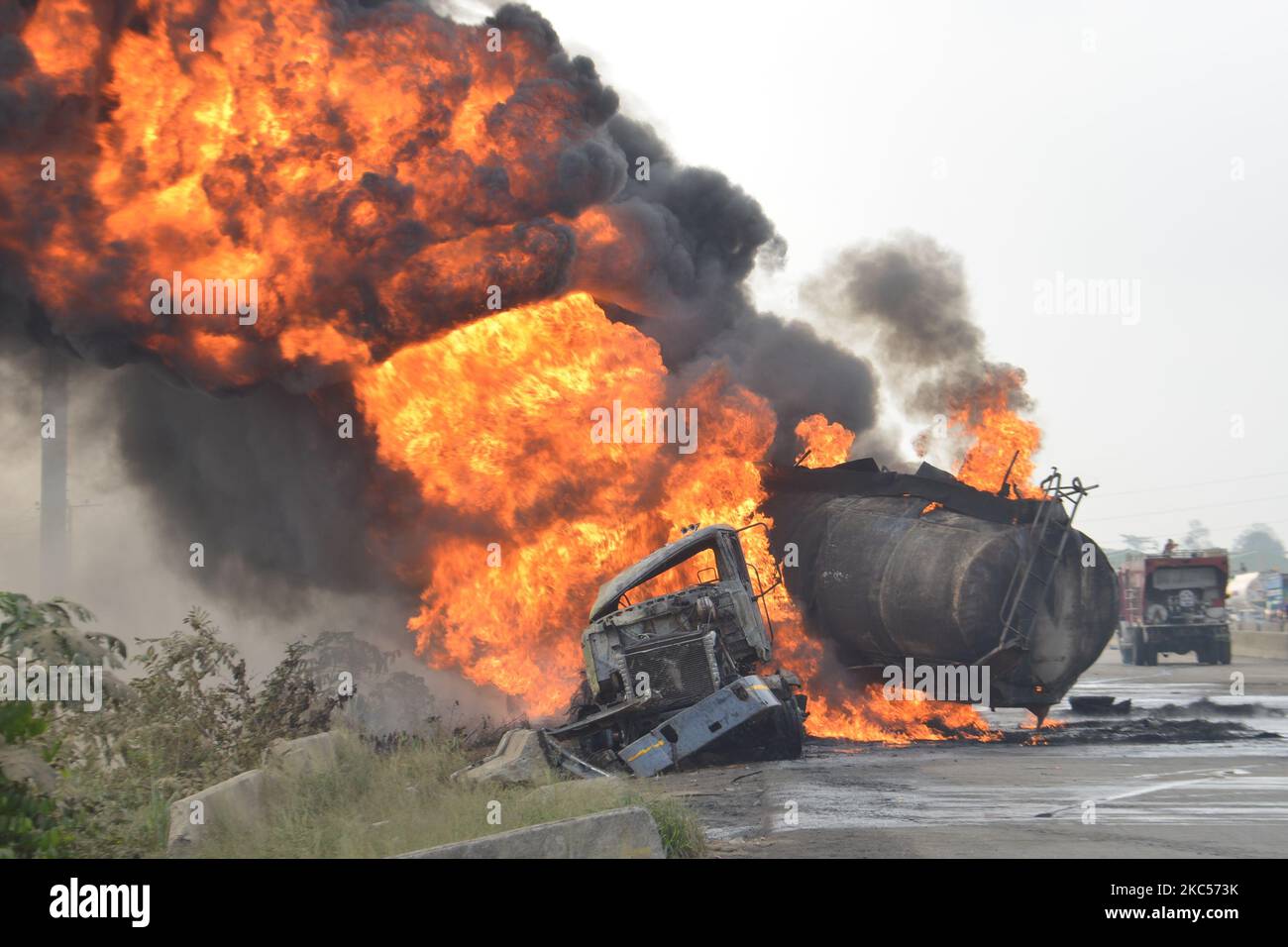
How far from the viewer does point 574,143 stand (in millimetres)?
19828

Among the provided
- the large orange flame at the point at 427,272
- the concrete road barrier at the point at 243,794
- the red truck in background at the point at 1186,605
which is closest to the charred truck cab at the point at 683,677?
the concrete road barrier at the point at 243,794

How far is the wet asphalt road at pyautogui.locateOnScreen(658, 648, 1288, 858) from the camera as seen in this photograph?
9492 mm

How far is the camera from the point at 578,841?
8.72m

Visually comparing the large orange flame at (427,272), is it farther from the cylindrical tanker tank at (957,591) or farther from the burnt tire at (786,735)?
the burnt tire at (786,735)

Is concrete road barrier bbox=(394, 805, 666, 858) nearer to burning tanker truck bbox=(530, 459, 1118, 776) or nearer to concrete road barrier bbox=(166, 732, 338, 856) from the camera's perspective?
concrete road barrier bbox=(166, 732, 338, 856)

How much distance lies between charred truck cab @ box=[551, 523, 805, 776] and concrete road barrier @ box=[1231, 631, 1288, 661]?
3195cm

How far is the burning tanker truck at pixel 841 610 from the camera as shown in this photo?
15039 millimetres

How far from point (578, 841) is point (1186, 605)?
33.2 meters

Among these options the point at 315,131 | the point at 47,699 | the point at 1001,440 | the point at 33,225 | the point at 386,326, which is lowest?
the point at 47,699

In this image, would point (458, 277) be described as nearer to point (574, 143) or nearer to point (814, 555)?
point (574, 143)

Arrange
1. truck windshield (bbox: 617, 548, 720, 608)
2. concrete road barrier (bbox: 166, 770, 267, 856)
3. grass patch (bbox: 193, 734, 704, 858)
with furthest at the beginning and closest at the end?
truck windshield (bbox: 617, 548, 720, 608) → concrete road barrier (bbox: 166, 770, 267, 856) → grass patch (bbox: 193, 734, 704, 858)

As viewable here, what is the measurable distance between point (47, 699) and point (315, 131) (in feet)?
37.9

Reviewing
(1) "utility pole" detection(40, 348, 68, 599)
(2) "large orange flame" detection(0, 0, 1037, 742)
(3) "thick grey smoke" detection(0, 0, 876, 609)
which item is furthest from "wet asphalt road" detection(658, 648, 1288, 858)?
(1) "utility pole" detection(40, 348, 68, 599)
